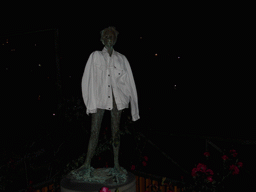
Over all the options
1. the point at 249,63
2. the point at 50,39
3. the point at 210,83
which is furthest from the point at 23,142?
the point at 249,63

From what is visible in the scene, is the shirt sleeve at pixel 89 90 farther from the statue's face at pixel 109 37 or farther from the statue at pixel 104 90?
the statue's face at pixel 109 37

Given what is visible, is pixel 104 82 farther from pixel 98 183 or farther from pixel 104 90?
pixel 98 183

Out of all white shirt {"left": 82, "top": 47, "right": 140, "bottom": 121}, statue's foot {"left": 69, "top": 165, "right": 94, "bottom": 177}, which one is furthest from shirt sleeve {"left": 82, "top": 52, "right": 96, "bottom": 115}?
statue's foot {"left": 69, "top": 165, "right": 94, "bottom": 177}

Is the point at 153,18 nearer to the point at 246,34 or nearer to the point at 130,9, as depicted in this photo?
the point at 130,9

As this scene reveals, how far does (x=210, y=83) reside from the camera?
395 centimetres

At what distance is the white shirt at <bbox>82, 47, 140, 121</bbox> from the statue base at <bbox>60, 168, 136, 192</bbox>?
2.25ft

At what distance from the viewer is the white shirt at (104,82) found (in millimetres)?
2797

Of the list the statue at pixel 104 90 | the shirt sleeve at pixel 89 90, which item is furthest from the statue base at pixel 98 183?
the shirt sleeve at pixel 89 90

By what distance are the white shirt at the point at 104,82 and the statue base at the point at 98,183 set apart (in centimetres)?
69

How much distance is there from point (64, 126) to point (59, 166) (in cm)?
61

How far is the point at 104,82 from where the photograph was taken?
284cm

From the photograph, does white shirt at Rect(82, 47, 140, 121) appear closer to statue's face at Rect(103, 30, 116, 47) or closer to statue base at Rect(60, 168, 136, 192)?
statue's face at Rect(103, 30, 116, 47)

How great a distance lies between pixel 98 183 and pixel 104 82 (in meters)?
1.00

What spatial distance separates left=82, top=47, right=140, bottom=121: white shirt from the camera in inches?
110
